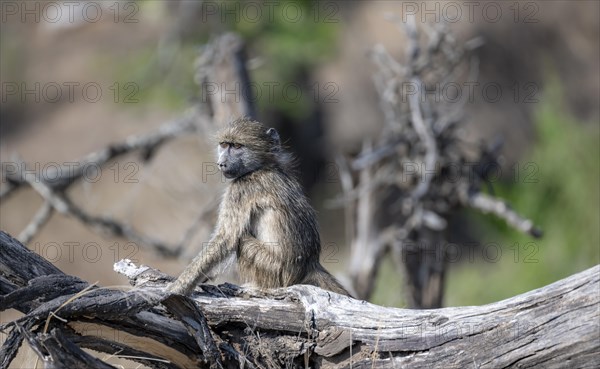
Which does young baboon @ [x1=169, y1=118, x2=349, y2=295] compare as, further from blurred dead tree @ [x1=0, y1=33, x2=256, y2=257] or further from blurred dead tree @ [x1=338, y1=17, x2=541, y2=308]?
blurred dead tree @ [x1=338, y1=17, x2=541, y2=308]

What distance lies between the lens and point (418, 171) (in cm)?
774

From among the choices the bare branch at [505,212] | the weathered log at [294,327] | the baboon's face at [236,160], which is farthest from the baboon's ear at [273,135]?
the bare branch at [505,212]

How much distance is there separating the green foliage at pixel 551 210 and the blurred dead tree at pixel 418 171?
3292 millimetres

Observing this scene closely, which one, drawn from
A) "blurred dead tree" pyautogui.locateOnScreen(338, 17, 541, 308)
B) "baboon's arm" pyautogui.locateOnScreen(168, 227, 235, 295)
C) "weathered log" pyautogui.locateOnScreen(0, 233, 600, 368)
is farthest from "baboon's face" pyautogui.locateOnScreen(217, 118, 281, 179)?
"blurred dead tree" pyautogui.locateOnScreen(338, 17, 541, 308)

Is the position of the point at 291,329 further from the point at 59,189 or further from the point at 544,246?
the point at 544,246

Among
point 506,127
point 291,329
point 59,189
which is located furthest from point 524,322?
point 506,127

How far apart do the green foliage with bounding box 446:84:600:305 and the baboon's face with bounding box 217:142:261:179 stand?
6684 mm

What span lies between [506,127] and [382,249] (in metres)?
6.12

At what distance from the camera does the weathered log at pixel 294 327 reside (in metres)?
3.56

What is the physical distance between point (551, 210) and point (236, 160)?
318 inches

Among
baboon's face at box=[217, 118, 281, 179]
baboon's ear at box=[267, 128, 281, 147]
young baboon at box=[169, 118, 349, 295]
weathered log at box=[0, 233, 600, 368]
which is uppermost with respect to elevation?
baboon's ear at box=[267, 128, 281, 147]

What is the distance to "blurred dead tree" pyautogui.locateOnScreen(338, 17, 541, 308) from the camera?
766cm

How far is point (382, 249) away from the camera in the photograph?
8.44 m

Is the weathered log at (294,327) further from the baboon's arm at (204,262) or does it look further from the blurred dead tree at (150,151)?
the blurred dead tree at (150,151)
